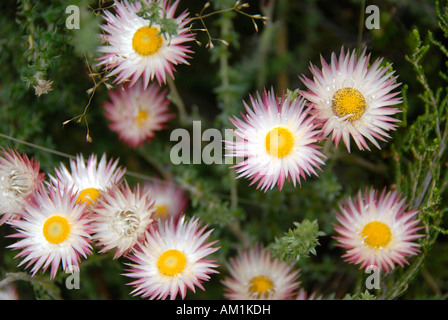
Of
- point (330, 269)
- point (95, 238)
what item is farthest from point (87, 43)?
point (330, 269)

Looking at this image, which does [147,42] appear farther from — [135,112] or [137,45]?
[135,112]

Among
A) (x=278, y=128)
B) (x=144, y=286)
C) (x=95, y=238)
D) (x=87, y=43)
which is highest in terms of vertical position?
(x=87, y=43)

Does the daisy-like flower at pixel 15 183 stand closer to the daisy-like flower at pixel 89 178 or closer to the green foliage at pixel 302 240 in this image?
the daisy-like flower at pixel 89 178

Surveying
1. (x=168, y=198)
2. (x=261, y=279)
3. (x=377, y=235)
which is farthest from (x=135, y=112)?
(x=377, y=235)

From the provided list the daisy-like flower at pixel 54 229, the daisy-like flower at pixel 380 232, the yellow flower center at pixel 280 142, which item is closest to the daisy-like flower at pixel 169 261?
the daisy-like flower at pixel 54 229

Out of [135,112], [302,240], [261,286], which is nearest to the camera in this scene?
[302,240]

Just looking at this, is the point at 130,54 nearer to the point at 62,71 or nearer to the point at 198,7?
the point at 62,71
